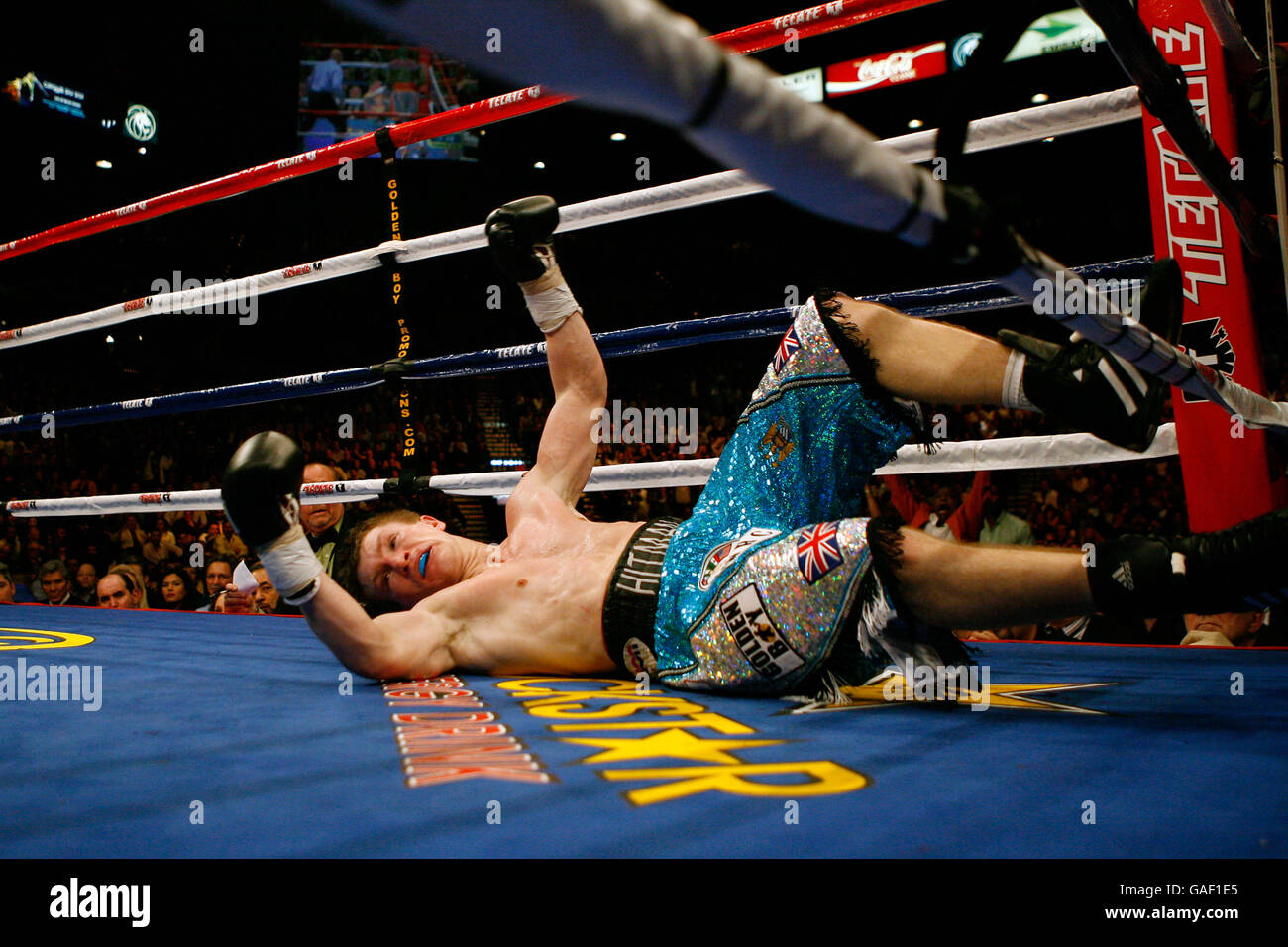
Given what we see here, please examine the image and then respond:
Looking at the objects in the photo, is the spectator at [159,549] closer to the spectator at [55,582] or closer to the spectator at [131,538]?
the spectator at [131,538]

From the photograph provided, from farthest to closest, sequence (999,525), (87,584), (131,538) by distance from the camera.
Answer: (131,538)
(87,584)
(999,525)

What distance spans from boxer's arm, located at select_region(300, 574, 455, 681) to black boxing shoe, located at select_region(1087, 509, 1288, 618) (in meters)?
1.01

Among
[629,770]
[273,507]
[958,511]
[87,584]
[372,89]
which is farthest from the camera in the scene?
[372,89]

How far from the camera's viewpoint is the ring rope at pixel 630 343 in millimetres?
1812

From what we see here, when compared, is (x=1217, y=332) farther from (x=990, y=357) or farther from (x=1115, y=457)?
(x=990, y=357)

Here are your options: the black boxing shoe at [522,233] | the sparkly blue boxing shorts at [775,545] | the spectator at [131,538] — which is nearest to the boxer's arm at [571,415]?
the black boxing shoe at [522,233]

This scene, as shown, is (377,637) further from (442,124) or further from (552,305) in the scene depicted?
(442,124)

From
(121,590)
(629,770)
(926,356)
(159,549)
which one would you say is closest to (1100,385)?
(926,356)

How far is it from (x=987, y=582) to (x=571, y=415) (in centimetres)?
99

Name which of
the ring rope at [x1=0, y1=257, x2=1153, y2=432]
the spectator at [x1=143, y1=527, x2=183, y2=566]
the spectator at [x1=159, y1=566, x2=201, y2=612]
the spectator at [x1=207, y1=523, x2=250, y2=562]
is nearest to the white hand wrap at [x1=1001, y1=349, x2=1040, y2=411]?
the ring rope at [x1=0, y1=257, x2=1153, y2=432]

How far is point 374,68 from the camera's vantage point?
429 inches

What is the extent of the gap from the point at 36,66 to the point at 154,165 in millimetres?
1314

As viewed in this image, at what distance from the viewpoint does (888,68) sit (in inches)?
298
